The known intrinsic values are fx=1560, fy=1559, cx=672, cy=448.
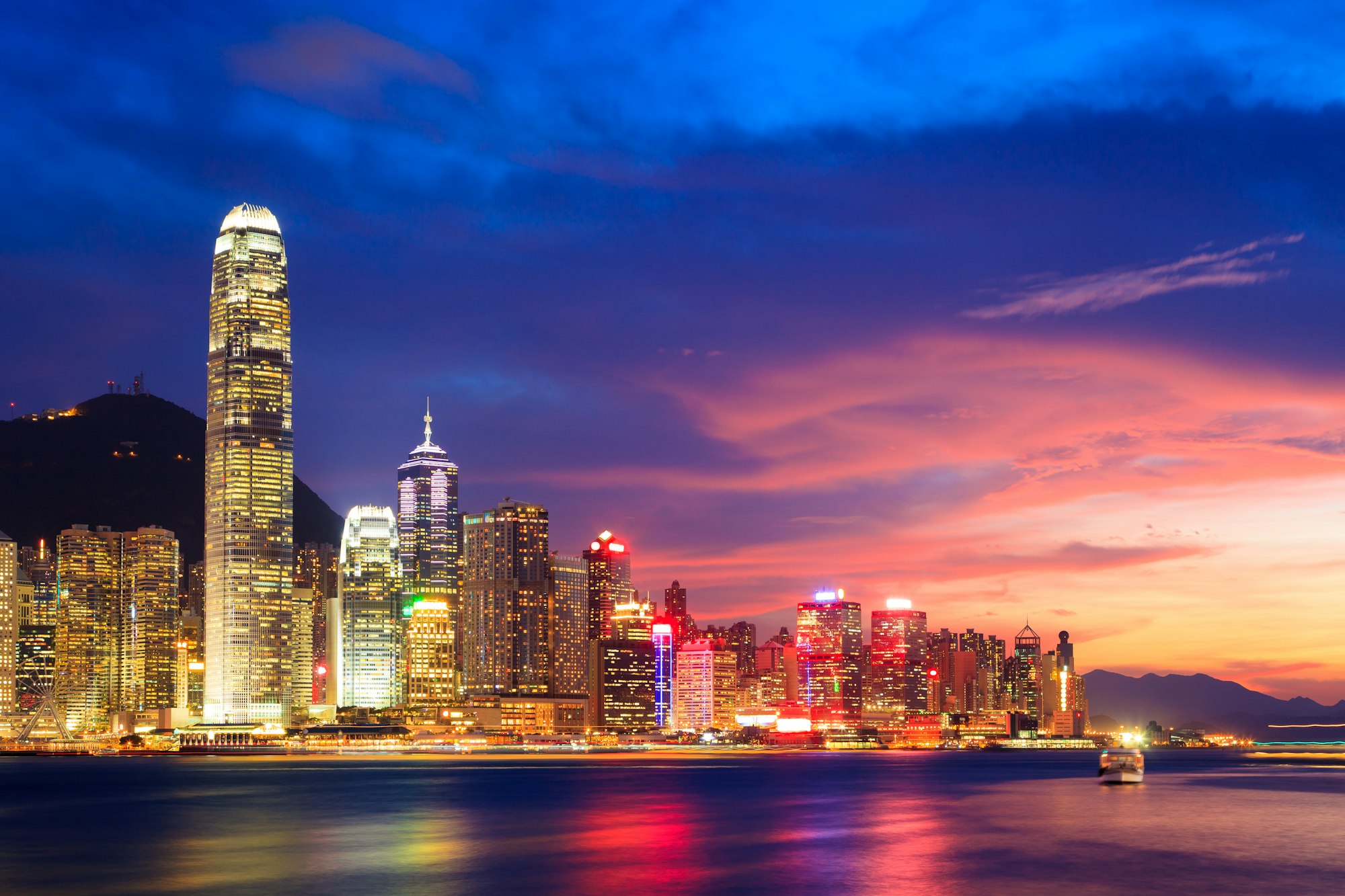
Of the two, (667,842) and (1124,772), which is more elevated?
(667,842)

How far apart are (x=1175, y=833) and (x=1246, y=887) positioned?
31241 millimetres

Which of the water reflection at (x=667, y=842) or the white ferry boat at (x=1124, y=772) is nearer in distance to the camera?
the water reflection at (x=667, y=842)

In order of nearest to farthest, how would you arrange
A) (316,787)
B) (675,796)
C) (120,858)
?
1. (120,858)
2. (675,796)
3. (316,787)

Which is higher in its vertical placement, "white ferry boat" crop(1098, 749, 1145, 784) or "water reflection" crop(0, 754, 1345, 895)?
"water reflection" crop(0, 754, 1345, 895)

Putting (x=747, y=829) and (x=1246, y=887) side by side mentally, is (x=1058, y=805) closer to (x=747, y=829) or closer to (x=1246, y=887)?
(x=747, y=829)

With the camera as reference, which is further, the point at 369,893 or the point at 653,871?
the point at 653,871

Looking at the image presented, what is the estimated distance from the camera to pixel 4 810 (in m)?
139

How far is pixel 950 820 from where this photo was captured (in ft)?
406

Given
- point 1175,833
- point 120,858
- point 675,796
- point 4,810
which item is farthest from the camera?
point 675,796

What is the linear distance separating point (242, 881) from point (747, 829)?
4269 cm

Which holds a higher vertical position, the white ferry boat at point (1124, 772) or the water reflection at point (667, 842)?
the water reflection at point (667, 842)

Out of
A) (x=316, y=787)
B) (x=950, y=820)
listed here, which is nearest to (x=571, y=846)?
(x=950, y=820)

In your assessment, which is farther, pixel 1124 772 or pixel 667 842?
pixel 1124 772

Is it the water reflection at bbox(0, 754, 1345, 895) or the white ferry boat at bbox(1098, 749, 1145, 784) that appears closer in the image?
the water reflection at bbox(0, 754, 1345, 895)
